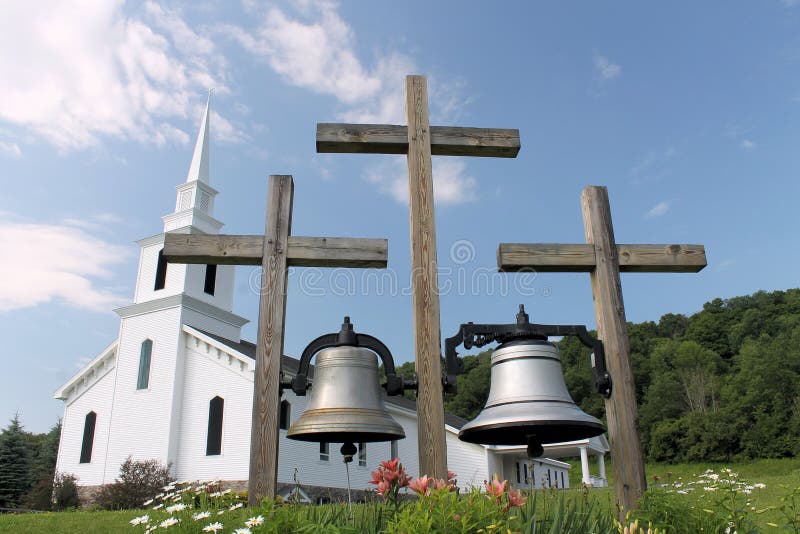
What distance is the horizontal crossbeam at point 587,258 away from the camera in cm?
406

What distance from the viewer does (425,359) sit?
3695 millimetres

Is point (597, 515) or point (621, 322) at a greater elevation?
point (621, 322)

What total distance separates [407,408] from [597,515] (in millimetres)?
24293

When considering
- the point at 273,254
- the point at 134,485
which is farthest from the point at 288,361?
the point at 273,254

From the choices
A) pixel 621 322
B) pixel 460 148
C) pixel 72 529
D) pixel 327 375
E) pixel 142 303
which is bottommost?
pixel 72 529

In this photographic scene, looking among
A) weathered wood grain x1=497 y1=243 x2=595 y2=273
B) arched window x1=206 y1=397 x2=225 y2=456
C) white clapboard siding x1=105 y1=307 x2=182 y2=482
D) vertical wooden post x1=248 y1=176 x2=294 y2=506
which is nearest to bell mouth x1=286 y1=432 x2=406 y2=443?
vertical wooden post x1=248 y1=176 x2=294 y2=506

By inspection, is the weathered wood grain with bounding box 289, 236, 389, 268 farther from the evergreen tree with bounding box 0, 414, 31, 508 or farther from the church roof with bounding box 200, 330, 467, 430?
the evergreen tree with bounding box 0, 414, 31, 508

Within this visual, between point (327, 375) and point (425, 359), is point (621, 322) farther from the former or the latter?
point (327, 375)

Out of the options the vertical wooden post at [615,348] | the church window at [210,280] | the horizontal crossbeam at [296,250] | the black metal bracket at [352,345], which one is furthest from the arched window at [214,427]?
the vertical wooden post at [615,348]

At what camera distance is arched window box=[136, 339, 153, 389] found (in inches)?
936

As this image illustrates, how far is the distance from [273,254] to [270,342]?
22.0 inches

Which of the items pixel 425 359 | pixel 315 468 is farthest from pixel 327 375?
pixel 315 468

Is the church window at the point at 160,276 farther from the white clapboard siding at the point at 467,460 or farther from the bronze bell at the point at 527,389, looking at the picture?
the bronze bell at the point at 527,389

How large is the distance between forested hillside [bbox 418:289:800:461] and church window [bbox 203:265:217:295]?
1264 cm
